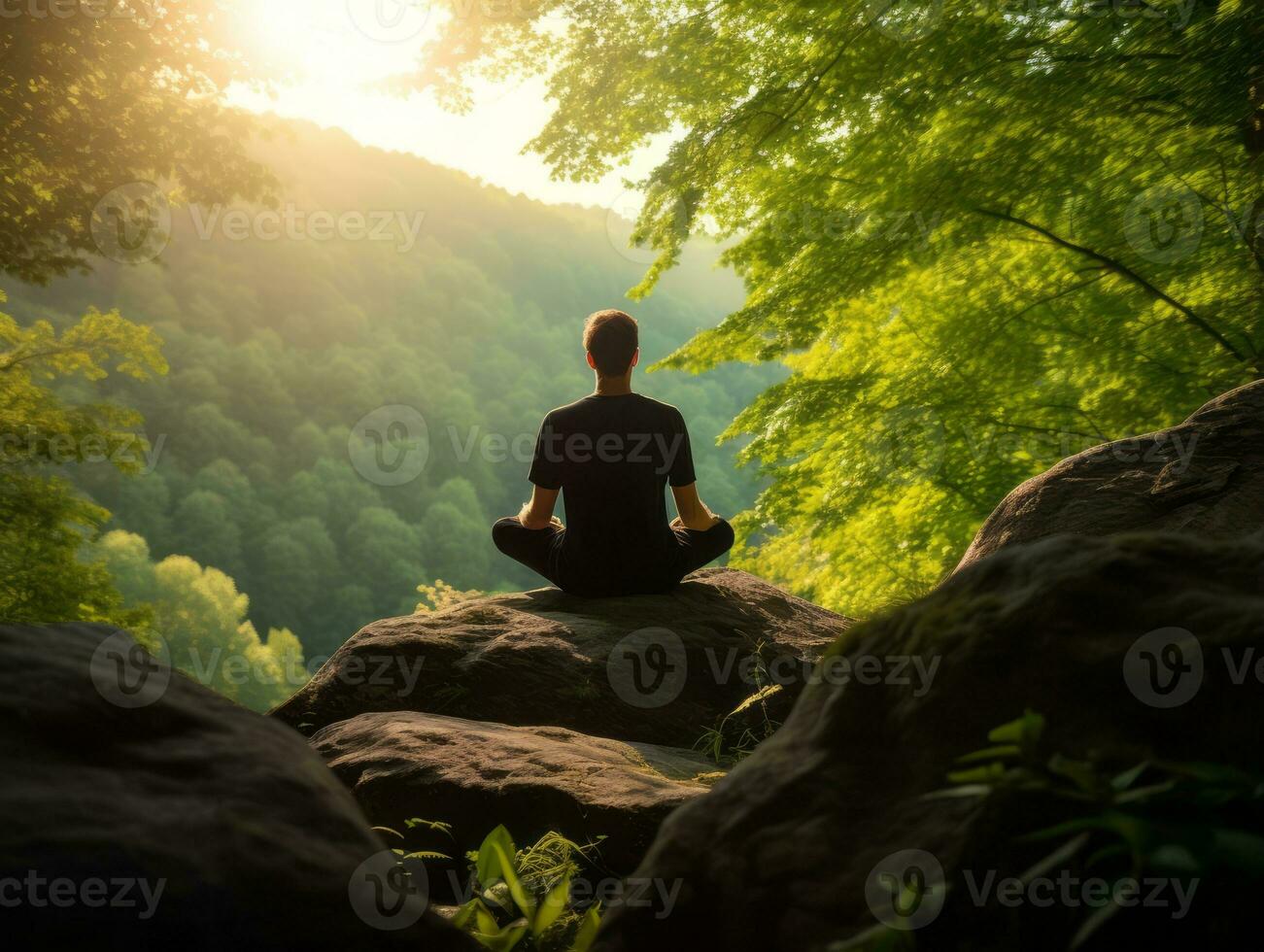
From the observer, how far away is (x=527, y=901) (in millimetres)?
2148

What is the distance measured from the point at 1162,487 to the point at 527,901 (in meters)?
3.16

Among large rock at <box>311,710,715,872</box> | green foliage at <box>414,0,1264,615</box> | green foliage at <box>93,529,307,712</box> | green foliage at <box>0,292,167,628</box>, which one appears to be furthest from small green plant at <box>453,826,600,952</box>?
green foliage at <box>93,529,307,712</box>

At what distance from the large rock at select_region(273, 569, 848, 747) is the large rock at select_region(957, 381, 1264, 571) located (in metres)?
1.68

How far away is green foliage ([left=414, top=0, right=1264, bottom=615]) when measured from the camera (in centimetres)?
689

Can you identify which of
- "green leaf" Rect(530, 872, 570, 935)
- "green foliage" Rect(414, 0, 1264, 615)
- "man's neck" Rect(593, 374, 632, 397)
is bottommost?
"green leaf" Rect(530, 872, 570, 935)

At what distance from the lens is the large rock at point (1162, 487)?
3314 mm

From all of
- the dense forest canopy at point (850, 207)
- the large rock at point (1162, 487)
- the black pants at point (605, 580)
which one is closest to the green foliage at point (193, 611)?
the dense forest canopy at point (850, 207)

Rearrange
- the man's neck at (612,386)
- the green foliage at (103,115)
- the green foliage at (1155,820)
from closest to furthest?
the green foliage at (1155,820) < the man's neck at (612,386) < the green foliage at (103,115)

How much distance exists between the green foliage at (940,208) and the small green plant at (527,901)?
196 inches

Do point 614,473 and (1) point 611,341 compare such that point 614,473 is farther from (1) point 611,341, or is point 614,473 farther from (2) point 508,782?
(2) point 508,782

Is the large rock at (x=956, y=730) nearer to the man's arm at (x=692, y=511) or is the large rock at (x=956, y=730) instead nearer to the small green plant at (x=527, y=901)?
the small green plant at (x=527, y=901)

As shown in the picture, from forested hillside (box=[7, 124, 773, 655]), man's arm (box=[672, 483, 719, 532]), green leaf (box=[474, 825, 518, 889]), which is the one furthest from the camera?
forested hillside (box=[7, 124, 773, 655])

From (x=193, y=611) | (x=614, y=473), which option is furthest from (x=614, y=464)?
(x=193, y=611)

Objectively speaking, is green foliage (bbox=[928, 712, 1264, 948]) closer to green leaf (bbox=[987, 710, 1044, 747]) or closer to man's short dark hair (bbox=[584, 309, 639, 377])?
green leaf (bbox=[987, 710, 1044, 747])
